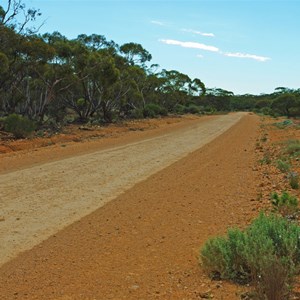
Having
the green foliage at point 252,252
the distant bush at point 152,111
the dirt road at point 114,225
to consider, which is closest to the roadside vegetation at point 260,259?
the green foliage at point 252,252

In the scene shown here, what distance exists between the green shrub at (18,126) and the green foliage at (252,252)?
1914 cm

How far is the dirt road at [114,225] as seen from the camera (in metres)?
4.84

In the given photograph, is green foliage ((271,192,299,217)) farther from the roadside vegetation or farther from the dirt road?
the roadside vegetation

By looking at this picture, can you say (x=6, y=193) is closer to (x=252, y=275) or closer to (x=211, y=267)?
(x=211, y=267)

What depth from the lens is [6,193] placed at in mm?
9711

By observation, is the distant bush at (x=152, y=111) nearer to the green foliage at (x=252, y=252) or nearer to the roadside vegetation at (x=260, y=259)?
the roadside vegetation at (x=260, y=259)

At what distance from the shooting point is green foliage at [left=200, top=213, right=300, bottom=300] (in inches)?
171

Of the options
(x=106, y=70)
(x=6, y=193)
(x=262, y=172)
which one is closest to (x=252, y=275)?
(x=6, y=193)

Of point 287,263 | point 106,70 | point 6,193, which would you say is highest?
point 106,70

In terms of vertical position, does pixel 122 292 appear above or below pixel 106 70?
below

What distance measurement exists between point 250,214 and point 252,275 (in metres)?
3.39

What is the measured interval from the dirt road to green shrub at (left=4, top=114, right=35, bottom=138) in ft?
30.8

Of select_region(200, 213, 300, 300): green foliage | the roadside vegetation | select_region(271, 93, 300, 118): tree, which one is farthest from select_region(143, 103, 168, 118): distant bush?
select_region(200, 213, 300, 300): green foliage

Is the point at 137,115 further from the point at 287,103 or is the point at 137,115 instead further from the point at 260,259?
the point at 260,259
